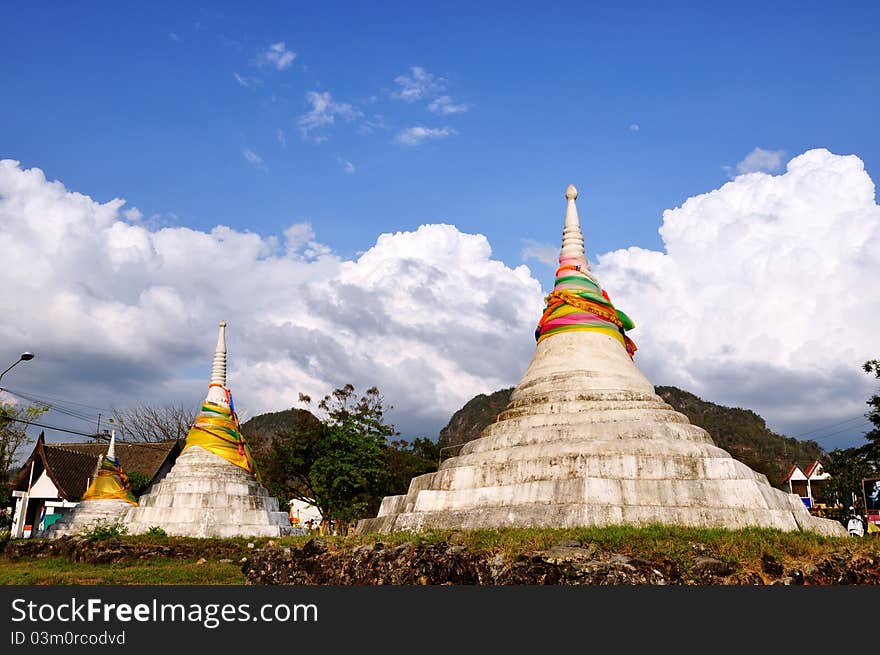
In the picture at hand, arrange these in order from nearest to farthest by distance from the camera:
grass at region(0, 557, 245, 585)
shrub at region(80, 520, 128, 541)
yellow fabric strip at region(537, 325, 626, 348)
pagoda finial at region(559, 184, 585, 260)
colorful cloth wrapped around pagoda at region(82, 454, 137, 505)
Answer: grass at region(0, 557, 245, 585), yellow fabric strip at region(537, 325, 626, 348), pagoda finial at region(559, 184, 585, 260), shrub at region(80, 520, 128, 541), colorful cloth wrapped around pagoda at region(82, 454, 137, 505)

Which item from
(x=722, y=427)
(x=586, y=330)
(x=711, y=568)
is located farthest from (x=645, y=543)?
(x=722, y=427)

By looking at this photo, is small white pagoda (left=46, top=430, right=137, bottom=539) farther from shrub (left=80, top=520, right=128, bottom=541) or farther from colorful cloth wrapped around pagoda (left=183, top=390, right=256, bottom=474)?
colorful cloth wrapped around pagoda (left=183, top=390, right=256, bottom=474)

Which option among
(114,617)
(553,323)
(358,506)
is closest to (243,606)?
(114,617)

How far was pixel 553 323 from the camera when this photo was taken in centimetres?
2444

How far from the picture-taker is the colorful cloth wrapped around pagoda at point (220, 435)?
34.8 meters

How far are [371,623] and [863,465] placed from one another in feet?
127

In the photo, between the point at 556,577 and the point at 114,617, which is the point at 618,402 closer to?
the point at 556,577

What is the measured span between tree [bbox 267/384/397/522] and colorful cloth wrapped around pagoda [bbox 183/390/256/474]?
33.3ft

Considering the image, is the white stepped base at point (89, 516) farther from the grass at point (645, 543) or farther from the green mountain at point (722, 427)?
the green mountain at point (722, 427)

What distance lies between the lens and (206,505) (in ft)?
107

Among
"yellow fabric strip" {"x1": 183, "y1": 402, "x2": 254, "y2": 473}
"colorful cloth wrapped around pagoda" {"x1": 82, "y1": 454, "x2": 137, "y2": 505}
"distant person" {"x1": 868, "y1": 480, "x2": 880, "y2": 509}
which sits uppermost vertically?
"yellow fabric strip" {"x1": 183, "y1": 402, "x2": 254, "y2": 473}

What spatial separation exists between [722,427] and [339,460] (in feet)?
263

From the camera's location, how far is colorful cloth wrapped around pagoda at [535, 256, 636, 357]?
24031 millimetres

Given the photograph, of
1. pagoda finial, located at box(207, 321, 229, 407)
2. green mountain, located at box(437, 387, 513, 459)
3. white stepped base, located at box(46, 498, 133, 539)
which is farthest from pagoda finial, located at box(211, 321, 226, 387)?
green mountain, located at box(437, 387, 513, 459)
